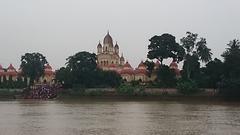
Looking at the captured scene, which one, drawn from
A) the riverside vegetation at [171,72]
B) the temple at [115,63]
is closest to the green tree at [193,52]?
the riverside vegetation at [171,72]

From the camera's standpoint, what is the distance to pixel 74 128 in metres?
24.2

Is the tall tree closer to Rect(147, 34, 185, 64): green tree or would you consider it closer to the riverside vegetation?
the riverside vegetation

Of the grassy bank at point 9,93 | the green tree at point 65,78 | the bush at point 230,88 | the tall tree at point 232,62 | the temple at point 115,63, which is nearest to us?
the bush at point 230,88

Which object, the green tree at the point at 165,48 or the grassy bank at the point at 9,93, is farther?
the grassy bank at the point at 9,93

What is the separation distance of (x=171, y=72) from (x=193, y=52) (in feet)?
13.2

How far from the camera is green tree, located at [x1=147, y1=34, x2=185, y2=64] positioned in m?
66.6

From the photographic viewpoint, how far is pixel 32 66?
260 ft

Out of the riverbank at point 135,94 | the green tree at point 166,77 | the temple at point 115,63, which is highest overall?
the temple at point 115,63

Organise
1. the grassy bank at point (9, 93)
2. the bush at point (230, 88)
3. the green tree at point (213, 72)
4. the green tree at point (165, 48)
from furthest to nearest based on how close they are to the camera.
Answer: the grassy bank at point (9, 93) < the green tree at point (165, 48) < the green tree at point (213, 72) < the bush at point (230, 88)

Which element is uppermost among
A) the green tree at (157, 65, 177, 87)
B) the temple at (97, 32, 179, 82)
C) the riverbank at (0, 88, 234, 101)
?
the temple at (97, 32, 179, 82)

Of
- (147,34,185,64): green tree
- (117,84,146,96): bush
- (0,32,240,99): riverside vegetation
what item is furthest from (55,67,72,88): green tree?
(147,34,185,64): green tree

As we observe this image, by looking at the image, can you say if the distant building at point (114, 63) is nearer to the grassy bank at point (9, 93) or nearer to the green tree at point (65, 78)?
the green tree at point (65, 78)

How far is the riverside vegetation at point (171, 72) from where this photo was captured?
190 ft

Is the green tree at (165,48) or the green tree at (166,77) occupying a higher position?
the green tree at (165,48)
